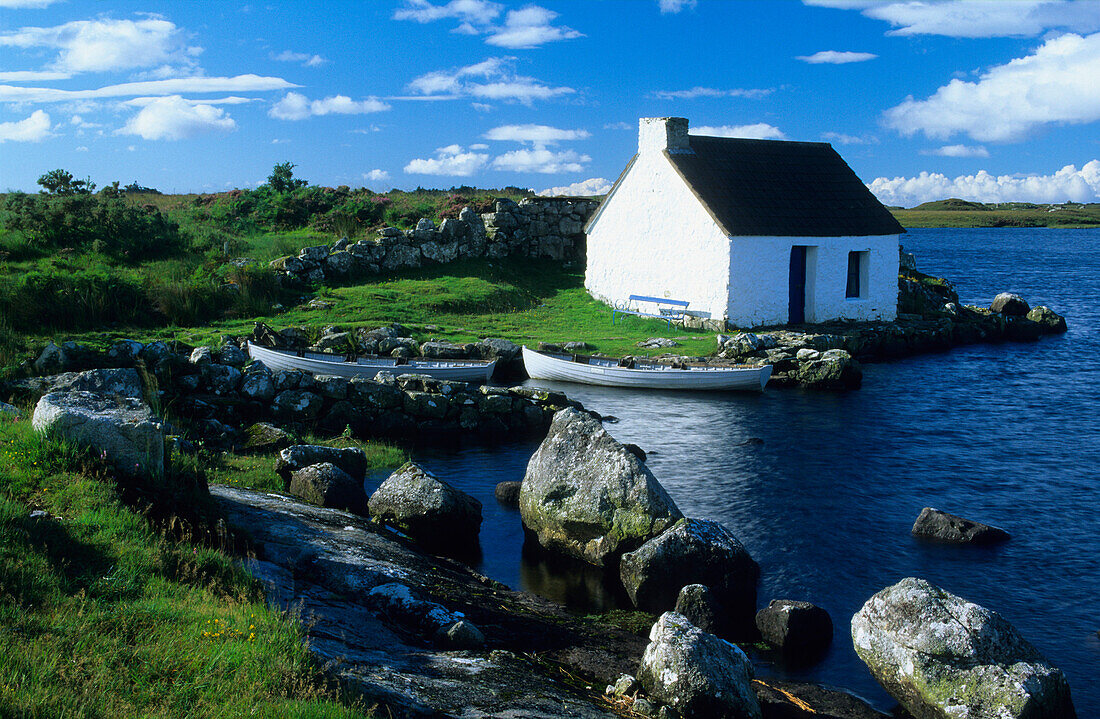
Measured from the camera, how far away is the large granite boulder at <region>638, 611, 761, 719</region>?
798 cm

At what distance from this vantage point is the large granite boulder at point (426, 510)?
13055 mm

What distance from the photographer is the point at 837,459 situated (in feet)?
63.2

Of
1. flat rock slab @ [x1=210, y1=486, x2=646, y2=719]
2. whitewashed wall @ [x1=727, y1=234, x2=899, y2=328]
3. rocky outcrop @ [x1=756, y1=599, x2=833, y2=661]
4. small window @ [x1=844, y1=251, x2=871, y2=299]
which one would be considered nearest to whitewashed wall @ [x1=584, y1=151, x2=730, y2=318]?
whitewashed wall @ [x1=727, y1=234, x2=899, y2=328]

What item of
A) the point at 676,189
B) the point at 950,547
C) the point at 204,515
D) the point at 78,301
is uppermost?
the point at 676,189

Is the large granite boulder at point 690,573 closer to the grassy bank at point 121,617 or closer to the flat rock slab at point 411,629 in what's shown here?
the flat rock slab at point 411,629

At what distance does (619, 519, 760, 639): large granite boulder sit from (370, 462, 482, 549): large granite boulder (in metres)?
3.27

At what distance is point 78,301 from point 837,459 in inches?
937

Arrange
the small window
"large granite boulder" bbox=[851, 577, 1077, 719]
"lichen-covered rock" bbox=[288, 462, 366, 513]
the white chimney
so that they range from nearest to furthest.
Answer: "large granite boulder" bbox=[851, 577, 1077, 719] → "lichen-covered rock" bbox=[288, 462, 366, 513] → the white chimney → the small window

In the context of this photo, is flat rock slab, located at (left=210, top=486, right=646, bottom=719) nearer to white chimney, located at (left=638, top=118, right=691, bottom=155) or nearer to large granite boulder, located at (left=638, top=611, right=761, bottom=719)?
large granite boulder, located at (left=638, top=611, right=761, bottom=719)

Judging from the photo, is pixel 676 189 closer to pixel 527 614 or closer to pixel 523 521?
pixel 523 521

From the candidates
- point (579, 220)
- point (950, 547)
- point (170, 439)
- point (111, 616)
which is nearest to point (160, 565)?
point (111, 616)

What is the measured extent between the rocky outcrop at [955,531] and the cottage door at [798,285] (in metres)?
20.2

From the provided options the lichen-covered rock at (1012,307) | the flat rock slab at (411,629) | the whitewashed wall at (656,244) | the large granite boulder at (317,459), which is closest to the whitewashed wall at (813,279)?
the whitewashed wall at (656,244)

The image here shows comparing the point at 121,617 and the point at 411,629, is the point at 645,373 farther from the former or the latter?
the point at 121,617
